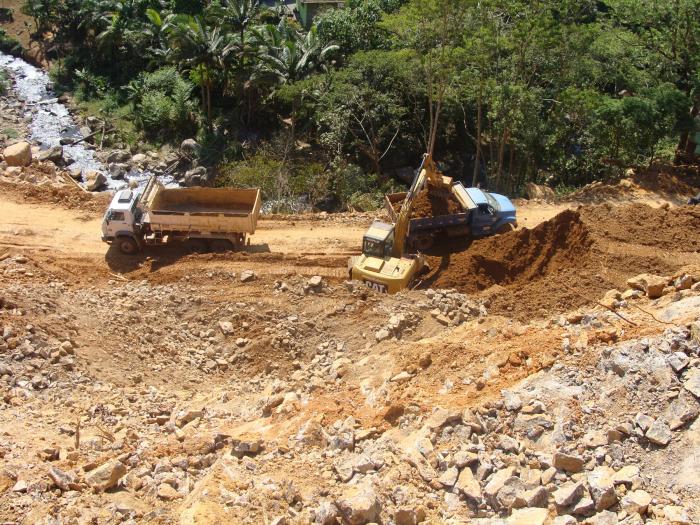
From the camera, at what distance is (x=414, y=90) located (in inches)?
1189

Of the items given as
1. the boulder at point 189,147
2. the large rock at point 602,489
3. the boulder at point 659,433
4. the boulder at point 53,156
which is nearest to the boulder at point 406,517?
the large rock at point 602,489

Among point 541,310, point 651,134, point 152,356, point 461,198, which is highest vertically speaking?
point 651,134

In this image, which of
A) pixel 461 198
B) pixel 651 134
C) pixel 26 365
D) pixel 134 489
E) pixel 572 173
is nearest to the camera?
pixel 134 489

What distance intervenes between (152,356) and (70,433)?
3.69 m

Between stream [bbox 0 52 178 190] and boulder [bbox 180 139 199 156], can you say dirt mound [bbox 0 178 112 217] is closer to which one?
stream [bbox 0 52 178 190]

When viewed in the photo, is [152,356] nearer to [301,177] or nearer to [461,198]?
[461,198]

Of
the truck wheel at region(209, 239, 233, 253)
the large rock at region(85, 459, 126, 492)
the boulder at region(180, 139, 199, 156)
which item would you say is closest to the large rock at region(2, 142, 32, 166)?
the boulder at region(180, 139, 199, 156)

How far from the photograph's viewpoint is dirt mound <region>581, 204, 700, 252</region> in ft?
66.2

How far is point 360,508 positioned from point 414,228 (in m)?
11.5

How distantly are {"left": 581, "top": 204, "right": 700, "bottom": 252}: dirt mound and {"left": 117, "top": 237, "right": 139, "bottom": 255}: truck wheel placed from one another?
1287 centimetres

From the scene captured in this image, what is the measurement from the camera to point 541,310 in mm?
18016

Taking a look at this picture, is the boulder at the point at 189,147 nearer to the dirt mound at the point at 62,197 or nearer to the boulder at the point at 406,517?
the dirt mound at the point at 62,197

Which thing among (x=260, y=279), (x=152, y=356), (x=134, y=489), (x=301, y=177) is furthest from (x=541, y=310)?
(x=301, y=177)

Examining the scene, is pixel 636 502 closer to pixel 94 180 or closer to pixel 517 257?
pixel 517 257
